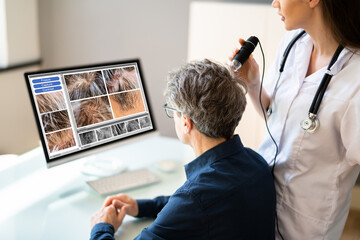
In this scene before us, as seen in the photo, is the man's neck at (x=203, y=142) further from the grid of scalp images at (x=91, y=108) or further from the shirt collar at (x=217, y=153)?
the grid of scalp images at (x=91, y=108)

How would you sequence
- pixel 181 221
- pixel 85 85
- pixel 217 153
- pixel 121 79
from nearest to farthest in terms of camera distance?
pixel 181 221 < pixel 217 153 < pixel 85 85 < pixel 121 79

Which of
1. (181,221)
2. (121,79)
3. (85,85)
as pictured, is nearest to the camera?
(181,221)

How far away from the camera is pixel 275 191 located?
1.28 m

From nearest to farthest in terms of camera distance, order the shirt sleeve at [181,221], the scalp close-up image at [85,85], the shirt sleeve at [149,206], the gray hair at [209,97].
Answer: the shirt sleeve at [181,221], the gray hair at [209,97], the shirt sleeve at [149,206], the scalp close-up image at [85,85]

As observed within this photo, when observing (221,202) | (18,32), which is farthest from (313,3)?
(18,32)

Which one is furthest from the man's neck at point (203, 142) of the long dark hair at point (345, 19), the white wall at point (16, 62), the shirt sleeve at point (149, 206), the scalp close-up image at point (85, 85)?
the white wall at point (16, 62)

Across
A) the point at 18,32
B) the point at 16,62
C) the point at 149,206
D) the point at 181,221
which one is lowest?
the point at 149,206

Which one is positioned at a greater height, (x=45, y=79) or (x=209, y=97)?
(x=45, y=79)

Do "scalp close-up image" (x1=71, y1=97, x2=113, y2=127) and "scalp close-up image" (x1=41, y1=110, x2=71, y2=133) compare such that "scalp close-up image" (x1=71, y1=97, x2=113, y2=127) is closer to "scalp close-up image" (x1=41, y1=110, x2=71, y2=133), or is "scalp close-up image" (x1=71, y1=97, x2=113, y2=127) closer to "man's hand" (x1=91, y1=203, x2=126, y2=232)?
"scalp close-up image" (x1=41, y1=110, x2=71, y2=133)

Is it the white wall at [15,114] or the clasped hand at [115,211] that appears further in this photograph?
the white wall at [15,114]

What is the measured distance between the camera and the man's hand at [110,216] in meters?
1.35

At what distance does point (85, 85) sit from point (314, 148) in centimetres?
95

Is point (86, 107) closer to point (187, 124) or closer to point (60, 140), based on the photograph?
point (60, 140)

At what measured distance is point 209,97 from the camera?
117 centimetres
